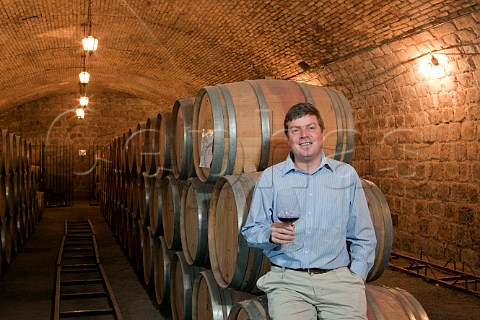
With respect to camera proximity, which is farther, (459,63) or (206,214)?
(459,63)

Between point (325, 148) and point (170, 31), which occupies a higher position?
point (170, 31)

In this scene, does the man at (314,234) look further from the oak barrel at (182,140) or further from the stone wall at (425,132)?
the stone wall at (425,132)

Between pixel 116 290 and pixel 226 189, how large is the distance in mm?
3620

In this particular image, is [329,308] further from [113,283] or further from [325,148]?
[113,283]

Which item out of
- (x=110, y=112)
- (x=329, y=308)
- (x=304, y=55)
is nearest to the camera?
(x=329, y=308)

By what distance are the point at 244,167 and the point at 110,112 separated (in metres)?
20.2

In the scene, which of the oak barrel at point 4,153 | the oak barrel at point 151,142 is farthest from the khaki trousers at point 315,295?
the oak barrel at point 4,153

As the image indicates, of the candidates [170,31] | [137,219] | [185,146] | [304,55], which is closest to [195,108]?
[185,146]

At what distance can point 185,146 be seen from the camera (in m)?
4.46

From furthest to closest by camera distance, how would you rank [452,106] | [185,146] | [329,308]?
[452,106] < [185,146] < [329,308]

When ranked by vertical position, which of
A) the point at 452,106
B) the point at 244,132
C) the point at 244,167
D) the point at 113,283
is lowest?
the point at 113,283

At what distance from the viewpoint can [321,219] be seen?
8.81 feet

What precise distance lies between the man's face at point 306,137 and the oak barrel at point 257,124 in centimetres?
76

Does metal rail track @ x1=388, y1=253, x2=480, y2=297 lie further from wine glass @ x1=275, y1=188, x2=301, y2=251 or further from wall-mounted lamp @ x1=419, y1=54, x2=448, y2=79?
wine glass @ x1=275, y1=188, x2=301, y2=251
